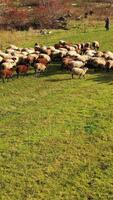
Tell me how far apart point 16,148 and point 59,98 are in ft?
18.9

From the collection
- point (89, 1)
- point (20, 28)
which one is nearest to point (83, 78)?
point (20, 28)

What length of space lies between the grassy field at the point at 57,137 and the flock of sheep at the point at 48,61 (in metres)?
0.62

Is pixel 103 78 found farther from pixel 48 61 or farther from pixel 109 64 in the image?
pixel 48 61

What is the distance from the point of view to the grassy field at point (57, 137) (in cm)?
1456

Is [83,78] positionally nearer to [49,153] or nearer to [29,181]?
[49,153]

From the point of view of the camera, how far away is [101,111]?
66.1 feet

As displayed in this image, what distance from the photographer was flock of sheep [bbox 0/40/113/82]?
25.5 meters

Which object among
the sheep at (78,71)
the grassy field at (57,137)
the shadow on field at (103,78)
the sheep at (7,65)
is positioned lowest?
the grassy field at (57,137)

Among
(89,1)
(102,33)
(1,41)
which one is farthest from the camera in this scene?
(89,1)

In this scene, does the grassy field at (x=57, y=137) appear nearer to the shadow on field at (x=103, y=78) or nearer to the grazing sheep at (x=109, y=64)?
the shadow on field at (x=103, y=78)

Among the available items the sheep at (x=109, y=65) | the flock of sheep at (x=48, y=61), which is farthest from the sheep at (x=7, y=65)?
the sheep at (x=109, y=65)

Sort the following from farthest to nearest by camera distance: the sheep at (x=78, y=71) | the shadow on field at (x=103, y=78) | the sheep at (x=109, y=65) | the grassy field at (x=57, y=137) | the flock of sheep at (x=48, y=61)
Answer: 1. the sheep at (x=109, y=65)
2. the flock of sheep at (x=48, y=61)
3. the sheep at (x=78, y=71)
4. the shadow on field at (x=103, y=78)
5. the grassy field at (x=57, y=137)

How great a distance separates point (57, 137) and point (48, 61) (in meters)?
10.8

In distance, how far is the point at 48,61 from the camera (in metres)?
27.7
